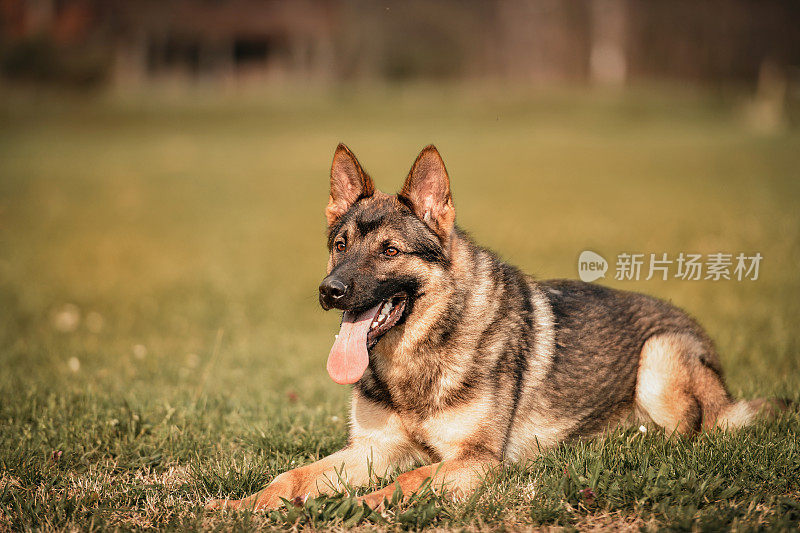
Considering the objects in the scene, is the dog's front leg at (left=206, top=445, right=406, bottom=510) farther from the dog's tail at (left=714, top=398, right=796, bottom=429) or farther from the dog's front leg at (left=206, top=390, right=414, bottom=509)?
the dog's tail at (left=714, top=398, right=796, bottom=429)

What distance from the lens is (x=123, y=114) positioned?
114 ft

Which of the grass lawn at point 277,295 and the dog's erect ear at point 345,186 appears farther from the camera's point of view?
the dog's erect ear at point 345,186

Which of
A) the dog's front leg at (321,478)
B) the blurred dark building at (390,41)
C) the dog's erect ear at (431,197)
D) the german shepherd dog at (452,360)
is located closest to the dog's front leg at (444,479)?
the german shepherd dog at (452,360)

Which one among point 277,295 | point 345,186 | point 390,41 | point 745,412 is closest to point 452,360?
point 345,186

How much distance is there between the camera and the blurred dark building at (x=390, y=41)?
3400 cm

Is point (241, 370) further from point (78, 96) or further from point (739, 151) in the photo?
point (78, 96)

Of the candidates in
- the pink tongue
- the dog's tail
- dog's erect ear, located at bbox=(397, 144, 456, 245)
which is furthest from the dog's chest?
the dog's tail

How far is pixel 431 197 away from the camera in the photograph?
13.1 ft

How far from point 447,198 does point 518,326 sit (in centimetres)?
93

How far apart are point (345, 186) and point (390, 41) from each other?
124ft

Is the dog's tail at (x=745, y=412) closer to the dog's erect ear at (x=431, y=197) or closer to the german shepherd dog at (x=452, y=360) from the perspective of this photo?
the german shepherd dog at (x=452, y=360)

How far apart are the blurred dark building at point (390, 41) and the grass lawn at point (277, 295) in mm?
4175

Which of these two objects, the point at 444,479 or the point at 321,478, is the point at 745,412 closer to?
the point at 444,479

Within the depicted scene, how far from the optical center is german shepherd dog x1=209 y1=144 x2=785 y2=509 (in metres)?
3.70
